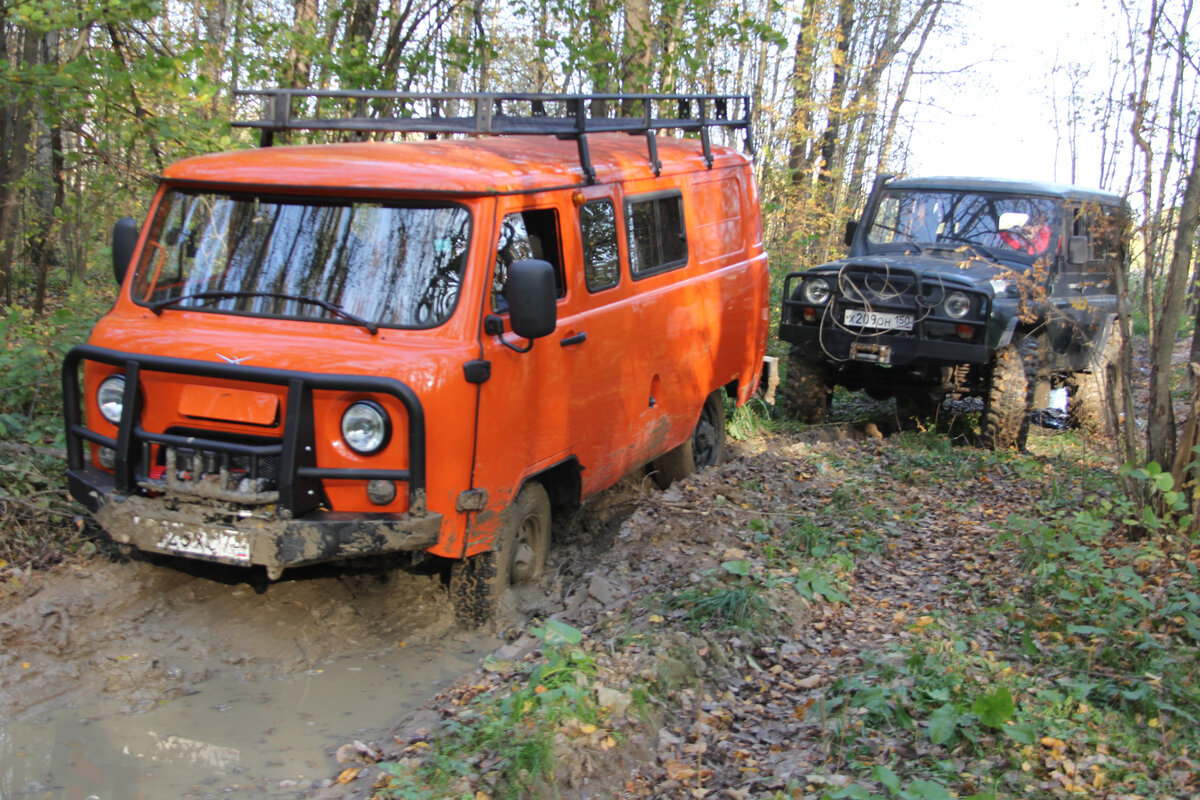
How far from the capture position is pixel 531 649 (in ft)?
15.4

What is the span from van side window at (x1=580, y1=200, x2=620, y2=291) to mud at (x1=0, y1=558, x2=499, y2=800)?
Answer: 1.78m

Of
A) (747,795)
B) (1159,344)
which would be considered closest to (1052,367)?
(1159,344)

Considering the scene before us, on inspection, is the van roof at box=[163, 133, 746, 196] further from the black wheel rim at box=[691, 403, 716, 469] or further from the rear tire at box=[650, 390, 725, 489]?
the black wheel rim at box=[691, 403, 716, 469]

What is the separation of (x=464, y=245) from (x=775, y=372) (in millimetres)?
6083

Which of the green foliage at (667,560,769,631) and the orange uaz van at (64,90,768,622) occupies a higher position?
the orange uaz van at (64,90,768,622)

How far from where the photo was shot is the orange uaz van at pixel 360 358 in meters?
4.18

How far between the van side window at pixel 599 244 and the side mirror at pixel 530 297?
39.8 inches

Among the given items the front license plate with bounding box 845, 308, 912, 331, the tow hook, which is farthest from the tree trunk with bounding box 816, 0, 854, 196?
the tow hook

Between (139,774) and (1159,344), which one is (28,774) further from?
(1159,344)

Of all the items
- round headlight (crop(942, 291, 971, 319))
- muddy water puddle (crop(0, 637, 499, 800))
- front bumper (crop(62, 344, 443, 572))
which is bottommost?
muddy water puddle (crop(0, 637, 499, 800))

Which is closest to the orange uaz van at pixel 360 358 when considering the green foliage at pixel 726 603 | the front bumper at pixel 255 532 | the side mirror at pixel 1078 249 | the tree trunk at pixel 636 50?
the front bumper at pixel 255 532

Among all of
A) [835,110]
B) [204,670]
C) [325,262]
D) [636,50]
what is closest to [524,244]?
[325,262]

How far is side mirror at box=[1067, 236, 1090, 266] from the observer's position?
28.0ft

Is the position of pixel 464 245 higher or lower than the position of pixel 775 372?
higher
